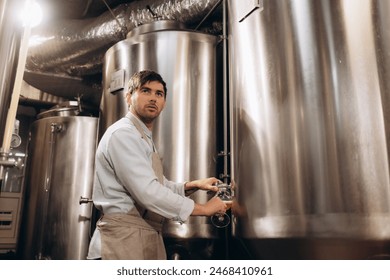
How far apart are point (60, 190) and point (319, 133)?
286cm

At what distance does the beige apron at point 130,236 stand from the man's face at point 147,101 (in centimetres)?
53

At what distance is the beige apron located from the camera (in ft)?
6.13

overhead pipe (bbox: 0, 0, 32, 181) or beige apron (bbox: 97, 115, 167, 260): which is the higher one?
overhead pipe (bbox: 0, 0, 32, 181)

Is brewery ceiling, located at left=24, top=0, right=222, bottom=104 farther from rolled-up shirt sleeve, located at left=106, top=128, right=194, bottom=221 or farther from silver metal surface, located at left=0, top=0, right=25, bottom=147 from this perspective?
silver metal surface, located at left=0, top=0, right=25, bottom=147

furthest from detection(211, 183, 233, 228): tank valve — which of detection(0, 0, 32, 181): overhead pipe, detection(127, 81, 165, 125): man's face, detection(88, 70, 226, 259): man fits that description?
detection(0, 0, 32, 181): overhead pipe

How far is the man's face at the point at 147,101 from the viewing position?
2.16 m

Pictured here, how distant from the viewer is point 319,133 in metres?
1.54

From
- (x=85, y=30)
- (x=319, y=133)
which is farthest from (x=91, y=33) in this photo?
(x=319, y=133)

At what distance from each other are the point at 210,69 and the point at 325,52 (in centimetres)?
143

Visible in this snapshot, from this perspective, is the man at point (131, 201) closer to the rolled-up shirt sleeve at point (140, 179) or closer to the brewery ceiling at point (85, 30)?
the rolled-up shirt sleeve at point (140, 179)

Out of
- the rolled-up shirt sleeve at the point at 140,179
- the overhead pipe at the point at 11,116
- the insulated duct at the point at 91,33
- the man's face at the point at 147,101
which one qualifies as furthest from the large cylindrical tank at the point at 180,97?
the overhead pipe at the point at 11,116

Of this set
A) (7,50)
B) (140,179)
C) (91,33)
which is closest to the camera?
(7,50)

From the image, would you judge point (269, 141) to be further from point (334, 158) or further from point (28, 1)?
point (28, 1)

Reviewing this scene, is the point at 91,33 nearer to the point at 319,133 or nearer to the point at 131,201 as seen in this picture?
the point at 131,201
